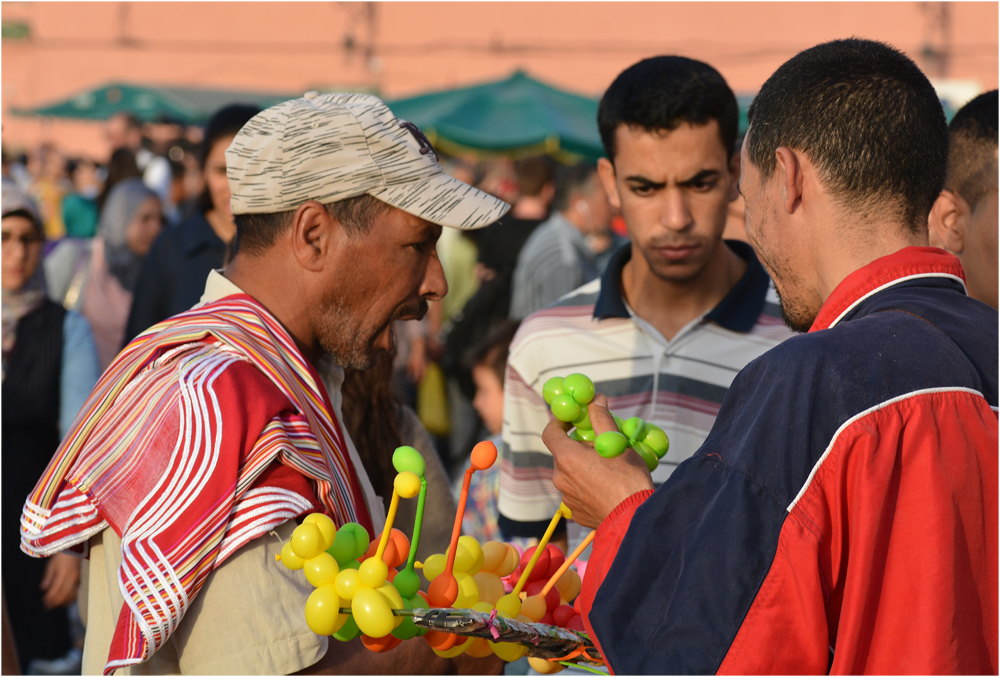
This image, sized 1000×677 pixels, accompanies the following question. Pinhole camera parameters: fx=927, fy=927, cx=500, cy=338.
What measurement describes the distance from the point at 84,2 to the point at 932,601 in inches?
980

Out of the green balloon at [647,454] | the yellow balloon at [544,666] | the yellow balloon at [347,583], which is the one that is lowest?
the yellow balloon at [544,666]

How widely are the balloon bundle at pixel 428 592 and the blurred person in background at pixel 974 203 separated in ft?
4.28

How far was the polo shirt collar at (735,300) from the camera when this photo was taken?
2.62 meters

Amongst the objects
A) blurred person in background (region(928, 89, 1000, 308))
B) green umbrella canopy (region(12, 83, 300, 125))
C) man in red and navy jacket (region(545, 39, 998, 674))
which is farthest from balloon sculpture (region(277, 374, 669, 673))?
green umbrella canopy (region(12, 83, 300, 125))

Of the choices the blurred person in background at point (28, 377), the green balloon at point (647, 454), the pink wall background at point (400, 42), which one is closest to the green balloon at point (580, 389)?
the green balloon at point (647, 454)

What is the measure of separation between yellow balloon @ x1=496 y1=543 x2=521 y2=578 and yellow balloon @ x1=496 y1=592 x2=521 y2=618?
0.08 meters

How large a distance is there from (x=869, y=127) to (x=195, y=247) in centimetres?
320

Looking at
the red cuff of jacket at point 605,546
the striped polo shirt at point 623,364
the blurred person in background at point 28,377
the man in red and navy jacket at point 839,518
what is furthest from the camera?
the blurred person in background at point 28,377

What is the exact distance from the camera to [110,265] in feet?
18.2

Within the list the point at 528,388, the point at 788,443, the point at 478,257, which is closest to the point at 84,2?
the point at 478,257

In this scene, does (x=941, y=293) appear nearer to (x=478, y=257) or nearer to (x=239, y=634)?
(x=239, y=634)

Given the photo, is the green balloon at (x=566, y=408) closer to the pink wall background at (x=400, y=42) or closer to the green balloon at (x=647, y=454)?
the green balloon at (x=647, y=454)

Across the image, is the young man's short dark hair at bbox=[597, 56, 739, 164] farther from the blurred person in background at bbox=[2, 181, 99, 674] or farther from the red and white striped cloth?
the blurred person in background at bbox=[2, 181, 99, 674]

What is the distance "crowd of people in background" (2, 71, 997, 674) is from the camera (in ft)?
8.59
